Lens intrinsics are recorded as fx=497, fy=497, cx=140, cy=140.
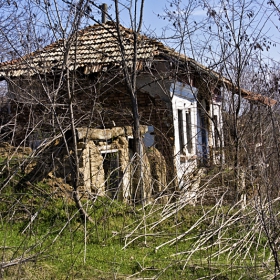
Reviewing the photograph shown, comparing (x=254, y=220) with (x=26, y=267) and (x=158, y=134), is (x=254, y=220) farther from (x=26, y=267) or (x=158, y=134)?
(x=158, y=134)

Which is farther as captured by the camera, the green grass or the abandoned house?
A: the abandoned house

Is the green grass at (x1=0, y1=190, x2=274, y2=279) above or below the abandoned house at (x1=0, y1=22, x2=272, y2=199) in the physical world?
below

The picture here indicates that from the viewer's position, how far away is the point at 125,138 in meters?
9.49

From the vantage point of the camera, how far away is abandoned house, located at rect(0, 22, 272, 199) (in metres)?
8.00

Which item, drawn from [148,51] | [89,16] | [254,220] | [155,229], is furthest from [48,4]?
[148,51]

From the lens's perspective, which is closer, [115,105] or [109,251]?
[109,251]

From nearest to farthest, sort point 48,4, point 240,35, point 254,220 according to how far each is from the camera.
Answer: point 254,220 < point 48,4 < point 240,35

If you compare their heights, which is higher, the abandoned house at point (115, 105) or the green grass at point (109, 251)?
the abandoned house at point (115, 105)

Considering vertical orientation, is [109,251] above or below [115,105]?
below

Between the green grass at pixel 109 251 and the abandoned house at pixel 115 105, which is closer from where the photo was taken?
the green grass at pixel 109 251

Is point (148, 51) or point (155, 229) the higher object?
point (148, 51)

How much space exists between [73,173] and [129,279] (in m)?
2.38

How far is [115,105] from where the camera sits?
12.0 meters

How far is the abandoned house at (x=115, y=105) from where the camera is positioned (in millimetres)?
8000
